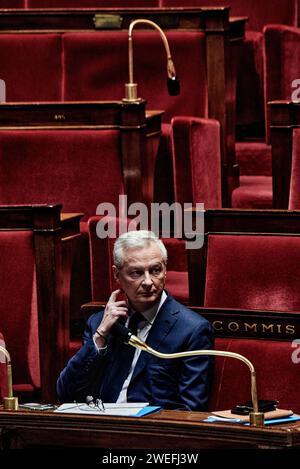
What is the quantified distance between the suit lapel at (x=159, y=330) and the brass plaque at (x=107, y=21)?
455 mm

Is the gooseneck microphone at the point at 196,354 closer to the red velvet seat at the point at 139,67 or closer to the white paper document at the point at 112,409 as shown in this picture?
the white paper document at the point at 112,409

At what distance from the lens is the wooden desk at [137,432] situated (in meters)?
0.55

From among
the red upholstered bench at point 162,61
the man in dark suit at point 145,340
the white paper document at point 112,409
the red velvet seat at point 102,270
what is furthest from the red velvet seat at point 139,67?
the white paper document at point 112,409

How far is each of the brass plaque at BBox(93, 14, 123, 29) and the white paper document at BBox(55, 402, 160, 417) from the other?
1.81 ft

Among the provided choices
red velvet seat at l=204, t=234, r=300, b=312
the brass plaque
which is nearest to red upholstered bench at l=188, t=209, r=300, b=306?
red velvet seat at l=204, t=234, r=300, b=312

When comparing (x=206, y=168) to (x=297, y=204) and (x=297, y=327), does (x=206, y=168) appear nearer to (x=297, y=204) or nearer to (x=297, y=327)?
(x=297, y=204)

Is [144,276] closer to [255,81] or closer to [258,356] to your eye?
[258,356]

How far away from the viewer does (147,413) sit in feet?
1.99

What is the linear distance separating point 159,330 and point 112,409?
0.11m

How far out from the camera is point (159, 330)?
727 mm

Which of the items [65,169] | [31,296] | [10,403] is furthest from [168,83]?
[10,403]

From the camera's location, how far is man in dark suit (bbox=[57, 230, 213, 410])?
2.35ft
